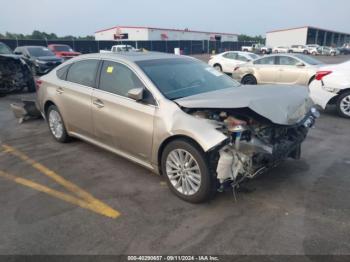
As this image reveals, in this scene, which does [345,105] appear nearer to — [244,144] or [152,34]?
[244,144]

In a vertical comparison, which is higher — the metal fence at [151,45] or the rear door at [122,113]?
the metal fence at [151,45]

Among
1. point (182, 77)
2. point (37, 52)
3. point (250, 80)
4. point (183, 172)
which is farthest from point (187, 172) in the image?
point (37, 52)

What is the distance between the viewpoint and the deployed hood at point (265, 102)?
132 inches

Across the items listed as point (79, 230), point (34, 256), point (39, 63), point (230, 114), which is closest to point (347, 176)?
point (230, 114)

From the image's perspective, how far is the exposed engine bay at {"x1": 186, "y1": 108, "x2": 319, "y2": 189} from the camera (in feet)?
10.9

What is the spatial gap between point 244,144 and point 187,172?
0.73m

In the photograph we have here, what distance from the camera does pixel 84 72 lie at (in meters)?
5.07

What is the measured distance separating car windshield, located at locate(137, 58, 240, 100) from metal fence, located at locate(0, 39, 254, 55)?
104ft

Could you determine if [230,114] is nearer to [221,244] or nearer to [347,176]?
[221,244]

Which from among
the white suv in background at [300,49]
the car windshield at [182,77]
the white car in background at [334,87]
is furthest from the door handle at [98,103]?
the white suv in background at [300,49]

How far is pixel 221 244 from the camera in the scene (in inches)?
115

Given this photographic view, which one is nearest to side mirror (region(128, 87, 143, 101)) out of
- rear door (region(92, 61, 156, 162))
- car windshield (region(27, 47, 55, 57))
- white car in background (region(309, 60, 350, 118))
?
rear door (region(92, 61, 156, 162))

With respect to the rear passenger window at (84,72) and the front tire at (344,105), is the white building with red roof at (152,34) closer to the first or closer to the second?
the front tire at (344,105)

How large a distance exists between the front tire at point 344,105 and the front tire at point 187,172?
5.72 metres
